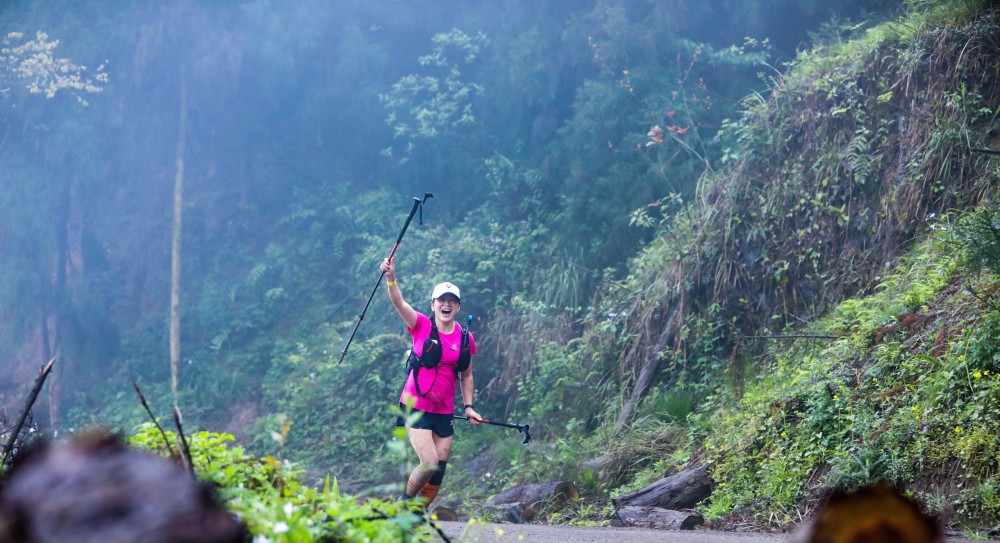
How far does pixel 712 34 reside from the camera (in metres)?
19.7

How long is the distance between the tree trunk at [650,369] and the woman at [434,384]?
4.63m

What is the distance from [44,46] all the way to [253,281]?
24.0 ft

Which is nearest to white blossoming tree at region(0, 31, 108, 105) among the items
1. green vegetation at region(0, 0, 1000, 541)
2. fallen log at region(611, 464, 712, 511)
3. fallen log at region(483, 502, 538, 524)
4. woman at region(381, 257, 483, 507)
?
green vegetation at region(0, 0, 1000, 541)

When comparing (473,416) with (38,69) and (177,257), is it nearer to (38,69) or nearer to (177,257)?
(177,257)

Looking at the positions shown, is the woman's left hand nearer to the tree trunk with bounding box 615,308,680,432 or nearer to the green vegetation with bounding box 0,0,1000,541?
the green vegetation with bounding box 0,0,1000,541

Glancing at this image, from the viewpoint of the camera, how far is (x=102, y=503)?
95.3 inches

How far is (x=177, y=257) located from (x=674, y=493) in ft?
58.8

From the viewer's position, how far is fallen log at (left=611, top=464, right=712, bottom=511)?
364 inches

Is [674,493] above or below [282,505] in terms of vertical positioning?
below

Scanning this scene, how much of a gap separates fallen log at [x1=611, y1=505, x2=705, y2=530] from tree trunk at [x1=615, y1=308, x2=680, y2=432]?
2940mm

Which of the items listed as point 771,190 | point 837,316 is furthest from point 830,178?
point 837,316

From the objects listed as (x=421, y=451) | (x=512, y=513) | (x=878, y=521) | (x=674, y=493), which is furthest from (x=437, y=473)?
(x=878, y=521)

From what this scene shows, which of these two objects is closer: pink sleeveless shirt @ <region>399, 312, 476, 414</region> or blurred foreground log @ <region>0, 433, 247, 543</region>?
blurred foreground log @ <region>0, 433, 247, 543</region>

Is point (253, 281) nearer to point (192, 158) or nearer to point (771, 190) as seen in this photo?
point (192, 158)
